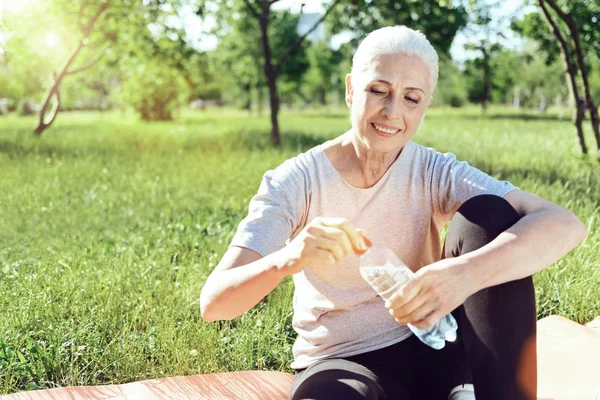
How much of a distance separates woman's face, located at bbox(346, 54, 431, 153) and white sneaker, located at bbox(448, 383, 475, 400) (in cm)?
80

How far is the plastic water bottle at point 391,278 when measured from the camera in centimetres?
200

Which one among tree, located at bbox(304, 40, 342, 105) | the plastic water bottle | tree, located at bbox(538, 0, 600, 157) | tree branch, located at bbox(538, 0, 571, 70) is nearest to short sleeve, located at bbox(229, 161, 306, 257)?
the plastic water bottle

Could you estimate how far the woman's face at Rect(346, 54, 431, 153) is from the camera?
6.79 ft

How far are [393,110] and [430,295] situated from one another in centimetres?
61

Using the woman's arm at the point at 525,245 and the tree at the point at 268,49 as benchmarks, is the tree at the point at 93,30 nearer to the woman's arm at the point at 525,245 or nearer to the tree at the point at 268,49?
the tree at the point at 268,49

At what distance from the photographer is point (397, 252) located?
2213 mm

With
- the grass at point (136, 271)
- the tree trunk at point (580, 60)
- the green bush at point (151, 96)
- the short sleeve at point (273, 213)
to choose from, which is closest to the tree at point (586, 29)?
the tree trunk at point (580, 60)

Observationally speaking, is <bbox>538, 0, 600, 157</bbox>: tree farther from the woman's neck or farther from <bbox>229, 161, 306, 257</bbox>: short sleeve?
<bbox>229, 161, 306, 257</bbox>: short sleeve

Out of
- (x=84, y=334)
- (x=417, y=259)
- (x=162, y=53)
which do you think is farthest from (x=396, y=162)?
(x=162, y=53)

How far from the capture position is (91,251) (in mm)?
4172

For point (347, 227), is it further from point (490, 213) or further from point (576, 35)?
point (576, 35)

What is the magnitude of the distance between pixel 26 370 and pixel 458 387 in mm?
1734

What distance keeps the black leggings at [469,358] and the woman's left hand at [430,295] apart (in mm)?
130

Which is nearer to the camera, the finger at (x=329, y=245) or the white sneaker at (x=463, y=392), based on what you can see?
the finger at (x=329, y=245)
